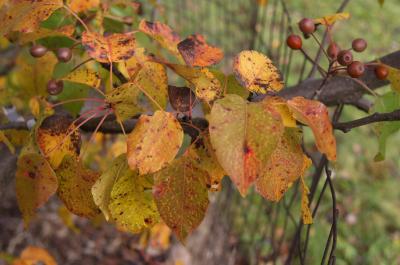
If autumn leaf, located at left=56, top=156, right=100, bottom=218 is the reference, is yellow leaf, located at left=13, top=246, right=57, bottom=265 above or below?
below

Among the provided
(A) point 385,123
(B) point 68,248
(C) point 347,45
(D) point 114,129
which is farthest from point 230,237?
(C) point 347,45

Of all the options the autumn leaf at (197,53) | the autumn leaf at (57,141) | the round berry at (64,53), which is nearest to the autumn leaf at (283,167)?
the autumn leaf at (197,53)

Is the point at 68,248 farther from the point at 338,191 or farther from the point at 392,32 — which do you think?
the point at 392,32

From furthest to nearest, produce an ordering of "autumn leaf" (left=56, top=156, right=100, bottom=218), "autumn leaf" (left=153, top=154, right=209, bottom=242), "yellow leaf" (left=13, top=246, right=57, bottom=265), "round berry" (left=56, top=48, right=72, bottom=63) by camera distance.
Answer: "yellow leaf" (left=13, top=246, right=57, bottom=265) → "round berry" (left=56, top=48, right=72, bottom=63) → "autumn leaf" (left=56, top=156, right=100, bottom=218) → "autumn leaf" (left=153, top=154, right=209, bottom=242)

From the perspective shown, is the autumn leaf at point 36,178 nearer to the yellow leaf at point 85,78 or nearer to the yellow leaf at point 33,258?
the yellow leaf at point 85,78

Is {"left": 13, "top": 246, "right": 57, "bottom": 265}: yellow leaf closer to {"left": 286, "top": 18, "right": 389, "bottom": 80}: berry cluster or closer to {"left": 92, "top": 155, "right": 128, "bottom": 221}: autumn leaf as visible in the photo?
{"left": 92, "top": 155, "right": 128, "bottom": 221}: autumn leaf

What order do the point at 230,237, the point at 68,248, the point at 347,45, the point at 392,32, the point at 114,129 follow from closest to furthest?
the point at 114,129, the point at 68,248, the point at 230,237, the point at 347,45, the point at 392,32

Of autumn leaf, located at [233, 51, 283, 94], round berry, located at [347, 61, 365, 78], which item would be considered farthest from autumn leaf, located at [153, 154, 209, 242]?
round berry, located at [347, 61, 365, 78]
